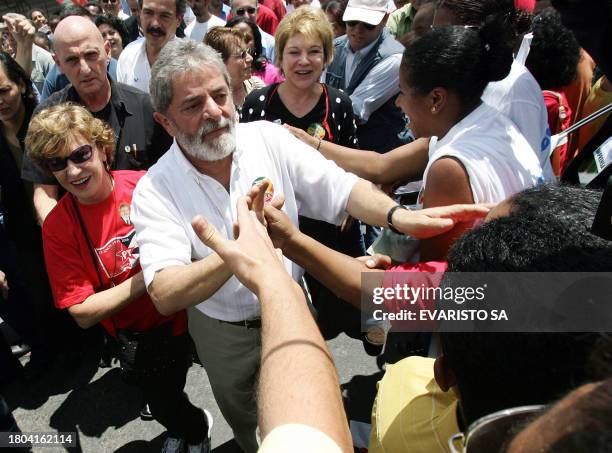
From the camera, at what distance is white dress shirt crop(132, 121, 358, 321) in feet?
5.84

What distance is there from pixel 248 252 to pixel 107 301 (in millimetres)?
1262

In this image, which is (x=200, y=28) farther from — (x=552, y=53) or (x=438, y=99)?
(x=438, y=99)

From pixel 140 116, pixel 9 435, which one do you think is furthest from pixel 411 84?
pixel 9 435

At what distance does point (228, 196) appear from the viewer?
195cm

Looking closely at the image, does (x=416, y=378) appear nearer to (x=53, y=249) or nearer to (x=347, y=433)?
(x=347, y=433)

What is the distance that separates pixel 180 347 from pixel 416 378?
1406 millimetres

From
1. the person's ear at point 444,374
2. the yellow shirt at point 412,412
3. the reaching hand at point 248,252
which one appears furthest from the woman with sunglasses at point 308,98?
the person's ear at point 444,374

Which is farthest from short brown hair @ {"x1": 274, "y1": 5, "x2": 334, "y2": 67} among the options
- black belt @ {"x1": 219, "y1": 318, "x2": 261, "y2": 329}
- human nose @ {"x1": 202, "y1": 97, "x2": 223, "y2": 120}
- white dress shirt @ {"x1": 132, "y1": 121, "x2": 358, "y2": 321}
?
black belt @ {"x1": 219, "y1": 318, "x2": 261, "y2": 329}

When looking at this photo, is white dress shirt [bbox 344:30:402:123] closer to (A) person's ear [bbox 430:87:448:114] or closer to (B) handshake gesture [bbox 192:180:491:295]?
(A) person's ear [bbox 430:87:448:114]

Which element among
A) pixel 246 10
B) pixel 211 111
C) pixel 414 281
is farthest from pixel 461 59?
pixel 246 10

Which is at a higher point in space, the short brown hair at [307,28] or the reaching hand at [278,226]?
the short brown hair at [307,28]

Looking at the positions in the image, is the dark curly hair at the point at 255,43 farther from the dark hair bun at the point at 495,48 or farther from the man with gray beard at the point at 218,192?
the dark hair bun at the point at 495,48

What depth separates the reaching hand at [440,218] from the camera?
147 centimetres

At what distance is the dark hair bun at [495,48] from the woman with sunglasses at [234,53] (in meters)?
2.13
